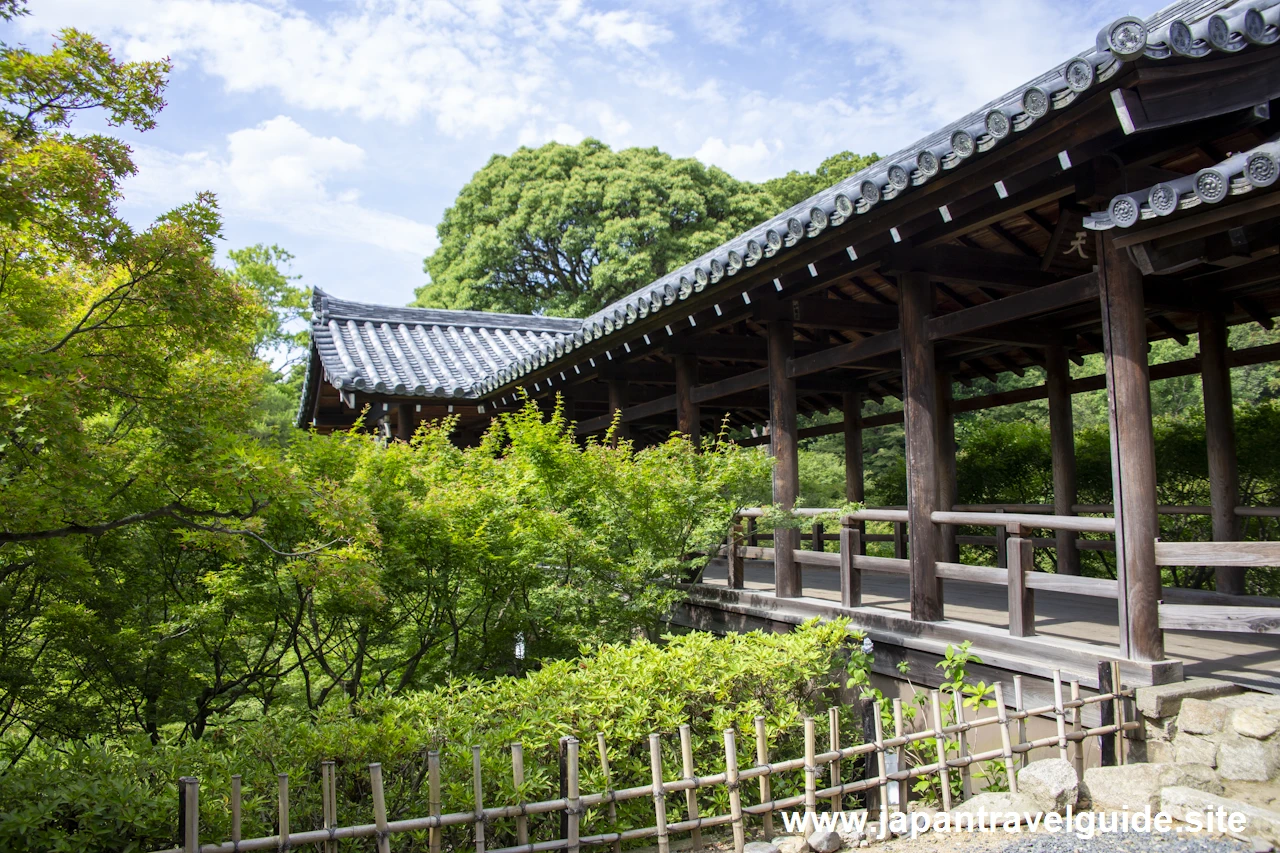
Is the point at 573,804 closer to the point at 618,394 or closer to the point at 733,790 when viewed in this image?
the point at 733,790

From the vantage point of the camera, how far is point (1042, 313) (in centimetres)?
689

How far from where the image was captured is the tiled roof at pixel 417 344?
1206 centimetres

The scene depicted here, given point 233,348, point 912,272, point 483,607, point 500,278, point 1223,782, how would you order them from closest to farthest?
point 1223,782
point 233,348
point 912,272
point 483,607
point 500,278

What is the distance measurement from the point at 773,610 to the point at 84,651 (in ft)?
15.8

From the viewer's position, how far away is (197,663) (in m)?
5.76

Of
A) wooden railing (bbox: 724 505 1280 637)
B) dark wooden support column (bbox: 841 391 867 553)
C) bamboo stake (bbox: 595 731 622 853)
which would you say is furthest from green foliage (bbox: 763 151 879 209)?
bamboo stake (bbox: 595 731 622 853)

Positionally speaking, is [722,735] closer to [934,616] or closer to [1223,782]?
[934,616]

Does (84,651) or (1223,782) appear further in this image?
(84,651)

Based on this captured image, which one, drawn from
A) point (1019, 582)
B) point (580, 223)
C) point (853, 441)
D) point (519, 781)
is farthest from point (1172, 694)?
point (580, 223)

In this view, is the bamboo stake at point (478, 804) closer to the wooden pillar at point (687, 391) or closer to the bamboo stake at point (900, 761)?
the bamboo stake at point (900, 761)

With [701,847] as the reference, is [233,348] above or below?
above

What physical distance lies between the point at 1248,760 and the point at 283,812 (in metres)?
4.17

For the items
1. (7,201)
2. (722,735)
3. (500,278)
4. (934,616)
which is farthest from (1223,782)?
(500,278)

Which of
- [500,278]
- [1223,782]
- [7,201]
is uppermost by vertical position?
[500,278]
